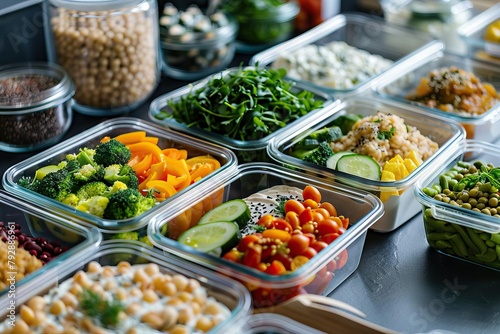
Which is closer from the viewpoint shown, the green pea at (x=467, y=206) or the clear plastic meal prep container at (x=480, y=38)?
the green pea at (x=467, y=206)

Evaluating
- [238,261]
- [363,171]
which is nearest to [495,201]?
[363,171]

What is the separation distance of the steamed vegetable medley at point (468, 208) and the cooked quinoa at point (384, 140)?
184 millimetres

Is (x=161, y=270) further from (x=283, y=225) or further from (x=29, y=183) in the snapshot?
(x=29, y=183)

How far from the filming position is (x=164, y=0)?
3.10 m

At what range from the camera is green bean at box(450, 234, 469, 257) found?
1.90 m

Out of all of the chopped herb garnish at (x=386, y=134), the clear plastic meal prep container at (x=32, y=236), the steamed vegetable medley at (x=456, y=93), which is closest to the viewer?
the clear plastic meal prep container at (x=32, y=236)

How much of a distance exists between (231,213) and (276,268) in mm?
290

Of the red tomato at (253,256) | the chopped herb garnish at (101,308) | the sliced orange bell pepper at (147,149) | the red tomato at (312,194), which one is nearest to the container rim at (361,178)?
the red tomato at (312,194)

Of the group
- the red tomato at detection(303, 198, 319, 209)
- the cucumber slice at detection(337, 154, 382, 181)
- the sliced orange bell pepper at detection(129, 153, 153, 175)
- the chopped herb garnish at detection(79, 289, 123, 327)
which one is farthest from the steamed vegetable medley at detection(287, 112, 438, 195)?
the chopped herb garnish at detection(79, 289, 123, 327)

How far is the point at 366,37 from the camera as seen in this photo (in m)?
3.17

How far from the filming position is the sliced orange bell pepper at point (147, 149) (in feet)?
7.03

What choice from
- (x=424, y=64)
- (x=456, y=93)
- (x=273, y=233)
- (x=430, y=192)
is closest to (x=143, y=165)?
(x=273, y=233)

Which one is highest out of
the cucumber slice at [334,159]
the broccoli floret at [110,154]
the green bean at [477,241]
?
the broccoli floret at [110,154]

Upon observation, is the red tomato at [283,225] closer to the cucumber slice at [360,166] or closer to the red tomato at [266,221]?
the red tomato at [266,221]
